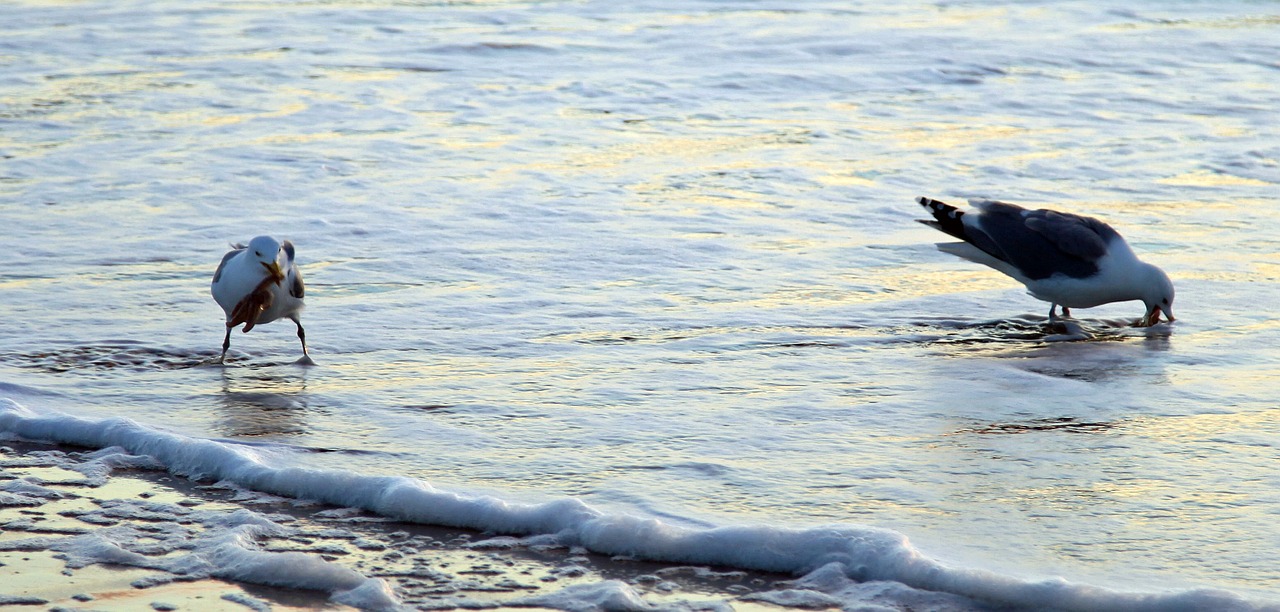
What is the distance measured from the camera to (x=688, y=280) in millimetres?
7051

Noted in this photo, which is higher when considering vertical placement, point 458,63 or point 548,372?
point 458,63

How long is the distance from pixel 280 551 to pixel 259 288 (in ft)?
6.79

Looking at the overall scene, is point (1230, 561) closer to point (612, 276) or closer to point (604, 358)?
point (604, 358)

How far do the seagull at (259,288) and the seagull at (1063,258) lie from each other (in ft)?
10.2

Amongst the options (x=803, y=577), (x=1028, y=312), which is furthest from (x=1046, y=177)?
(x=803, y=577)

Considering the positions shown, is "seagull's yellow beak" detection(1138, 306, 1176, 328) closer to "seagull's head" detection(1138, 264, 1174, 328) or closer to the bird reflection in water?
"seagull's head" detection(1138, 264, 1174, 328)

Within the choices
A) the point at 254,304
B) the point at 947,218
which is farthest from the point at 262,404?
the point at 947,218

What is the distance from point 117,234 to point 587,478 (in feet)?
14.1

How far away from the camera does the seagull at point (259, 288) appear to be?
5.80m

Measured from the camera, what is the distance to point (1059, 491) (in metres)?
4.29

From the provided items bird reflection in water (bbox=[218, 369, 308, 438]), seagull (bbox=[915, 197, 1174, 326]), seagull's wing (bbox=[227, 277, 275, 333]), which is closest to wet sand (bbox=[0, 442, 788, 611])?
bird reflection in water (bbox=[218, 369, 308, 438])

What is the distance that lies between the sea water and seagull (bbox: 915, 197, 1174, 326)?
6.1 inches

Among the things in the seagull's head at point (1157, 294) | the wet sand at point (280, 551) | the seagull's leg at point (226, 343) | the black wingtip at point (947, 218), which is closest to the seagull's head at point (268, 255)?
the seagull's leg at point (226, 343)

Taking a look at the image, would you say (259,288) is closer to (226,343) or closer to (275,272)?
(275,272)
